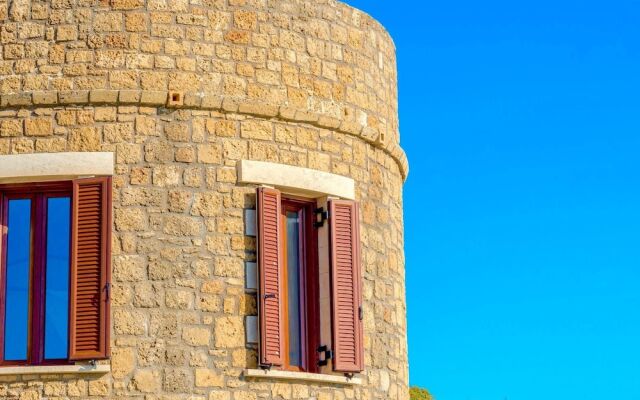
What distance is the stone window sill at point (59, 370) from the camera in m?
15.0

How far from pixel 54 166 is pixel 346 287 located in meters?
3.41

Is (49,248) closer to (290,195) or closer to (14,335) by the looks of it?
(14,335)

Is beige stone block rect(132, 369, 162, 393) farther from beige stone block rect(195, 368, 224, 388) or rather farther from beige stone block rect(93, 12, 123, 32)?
beige stone block rect(93, 12, 123, 32)

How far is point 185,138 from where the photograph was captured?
15.9 m

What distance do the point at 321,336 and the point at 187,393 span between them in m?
1.75

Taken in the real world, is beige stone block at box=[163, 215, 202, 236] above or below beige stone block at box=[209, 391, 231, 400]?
above

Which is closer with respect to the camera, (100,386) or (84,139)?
(100,386)

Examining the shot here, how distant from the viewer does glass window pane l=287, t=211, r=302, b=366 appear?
53.2ft

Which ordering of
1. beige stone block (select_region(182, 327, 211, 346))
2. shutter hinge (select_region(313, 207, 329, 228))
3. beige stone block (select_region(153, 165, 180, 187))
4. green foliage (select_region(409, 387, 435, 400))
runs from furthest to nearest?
green foliage (select_region(409, 387, 435, 400)), shutter hinge (select_region(313, 207, 329, 228)), beige stone block (select_region(153, 165, 180, 187)), beige stone block (select_region(182, 327, 211, 346))

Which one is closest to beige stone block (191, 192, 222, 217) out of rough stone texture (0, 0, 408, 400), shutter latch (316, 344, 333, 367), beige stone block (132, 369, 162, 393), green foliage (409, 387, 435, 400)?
rough stone texture (0, 0, 408, 400)

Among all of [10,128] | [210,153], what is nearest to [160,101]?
[210,153]

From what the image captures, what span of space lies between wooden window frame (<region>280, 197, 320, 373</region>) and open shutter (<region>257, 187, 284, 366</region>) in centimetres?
31

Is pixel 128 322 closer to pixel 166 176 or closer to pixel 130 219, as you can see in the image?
pixel 130 219

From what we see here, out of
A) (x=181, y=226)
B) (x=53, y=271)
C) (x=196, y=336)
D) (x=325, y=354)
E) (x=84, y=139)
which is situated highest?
(x=84, y=139)
